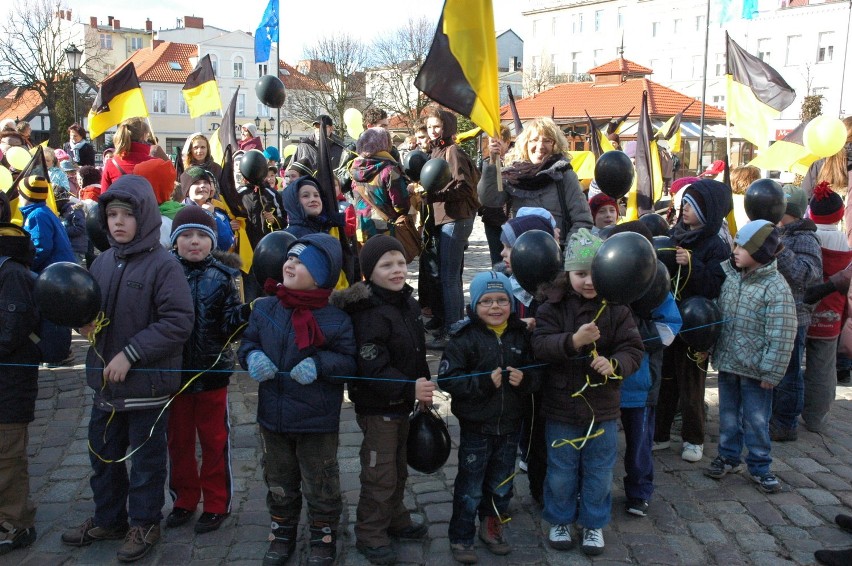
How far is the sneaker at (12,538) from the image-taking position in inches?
150

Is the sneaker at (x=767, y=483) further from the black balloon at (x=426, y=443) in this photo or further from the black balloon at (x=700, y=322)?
the black balloon at (x=426, y=443)

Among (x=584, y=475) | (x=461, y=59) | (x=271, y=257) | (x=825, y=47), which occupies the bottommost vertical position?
(x=584, y=475)

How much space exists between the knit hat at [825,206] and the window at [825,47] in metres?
53.8

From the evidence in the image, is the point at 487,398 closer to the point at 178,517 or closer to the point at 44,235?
the point at 178,517

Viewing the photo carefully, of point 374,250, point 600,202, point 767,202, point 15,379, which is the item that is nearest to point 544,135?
point 600,202

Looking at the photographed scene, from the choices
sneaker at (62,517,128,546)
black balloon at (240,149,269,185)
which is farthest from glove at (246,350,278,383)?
black balloon at (240,149,269,185)

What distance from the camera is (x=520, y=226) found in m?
4.54

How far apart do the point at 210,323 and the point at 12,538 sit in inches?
58.0

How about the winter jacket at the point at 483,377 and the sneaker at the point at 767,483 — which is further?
the sneaker at the point at 767,483

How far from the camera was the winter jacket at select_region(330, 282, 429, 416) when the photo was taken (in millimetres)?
3597

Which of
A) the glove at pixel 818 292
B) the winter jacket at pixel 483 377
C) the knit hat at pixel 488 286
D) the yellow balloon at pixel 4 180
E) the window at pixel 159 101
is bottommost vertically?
the winter jacket at pixel 483 377

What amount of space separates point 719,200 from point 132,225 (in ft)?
11.6

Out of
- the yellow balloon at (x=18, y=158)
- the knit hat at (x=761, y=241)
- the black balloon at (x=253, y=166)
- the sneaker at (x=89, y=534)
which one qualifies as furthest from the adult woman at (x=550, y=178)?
the yellow balloon at (x=18, y=158)

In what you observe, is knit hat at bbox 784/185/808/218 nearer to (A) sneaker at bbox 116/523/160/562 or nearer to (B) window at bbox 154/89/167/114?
(A) sneaker at bbox 116/523/160/562
